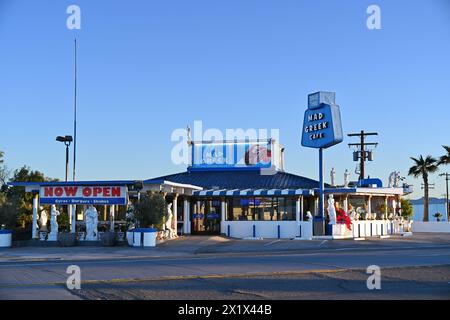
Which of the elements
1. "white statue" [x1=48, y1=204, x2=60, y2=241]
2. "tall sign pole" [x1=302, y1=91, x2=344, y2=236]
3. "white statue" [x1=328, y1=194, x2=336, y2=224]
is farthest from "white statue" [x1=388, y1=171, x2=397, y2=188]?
"white statue" [x1=48, y1=204, x2=60, y2=241]

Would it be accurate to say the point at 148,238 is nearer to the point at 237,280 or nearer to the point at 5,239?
the point at 5,239

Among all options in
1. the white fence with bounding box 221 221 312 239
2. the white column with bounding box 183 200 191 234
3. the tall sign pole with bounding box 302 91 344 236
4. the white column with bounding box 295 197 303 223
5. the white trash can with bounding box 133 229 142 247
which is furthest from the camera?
the white column with bounding box 183 200 191 234

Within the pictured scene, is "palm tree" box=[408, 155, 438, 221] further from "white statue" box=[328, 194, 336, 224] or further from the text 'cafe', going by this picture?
"white statue" box=[328, 194, 336, 224]

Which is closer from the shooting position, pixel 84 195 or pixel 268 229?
pixel 84 195

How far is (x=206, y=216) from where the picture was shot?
125 feet

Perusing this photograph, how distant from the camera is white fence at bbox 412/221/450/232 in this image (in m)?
52.6

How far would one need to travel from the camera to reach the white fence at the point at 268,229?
113ft

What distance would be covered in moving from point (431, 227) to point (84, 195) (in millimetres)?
34438

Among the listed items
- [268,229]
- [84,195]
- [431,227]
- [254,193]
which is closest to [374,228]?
[268,229]

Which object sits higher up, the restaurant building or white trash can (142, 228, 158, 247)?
the restaurant building

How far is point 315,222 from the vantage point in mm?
34219
